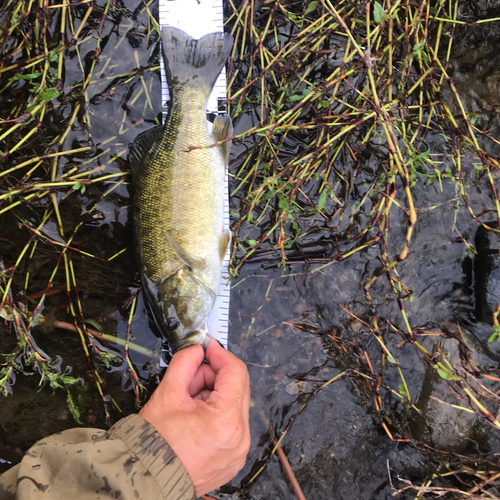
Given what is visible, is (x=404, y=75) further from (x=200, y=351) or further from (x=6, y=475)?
(x=6, y=475)

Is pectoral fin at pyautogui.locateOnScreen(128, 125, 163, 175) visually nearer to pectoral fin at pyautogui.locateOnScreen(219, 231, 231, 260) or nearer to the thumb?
pectoral fin at pyautogui.locateOnScreen(219, 231, 231, 260)

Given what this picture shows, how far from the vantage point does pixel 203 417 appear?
193 cm

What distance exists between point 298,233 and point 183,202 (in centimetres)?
93

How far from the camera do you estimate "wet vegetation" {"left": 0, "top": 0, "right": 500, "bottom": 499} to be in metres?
2.68

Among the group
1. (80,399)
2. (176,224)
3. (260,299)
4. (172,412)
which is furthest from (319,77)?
(80,399)

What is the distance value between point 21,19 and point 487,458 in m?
4.62

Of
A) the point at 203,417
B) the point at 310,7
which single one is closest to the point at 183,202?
the point at 203,417

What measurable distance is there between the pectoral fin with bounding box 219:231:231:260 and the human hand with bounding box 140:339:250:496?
0.68 meters

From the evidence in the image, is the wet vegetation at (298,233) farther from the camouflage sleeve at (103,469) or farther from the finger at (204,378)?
the camouflage sleeve at (103,469)

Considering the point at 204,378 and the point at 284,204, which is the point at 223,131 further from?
the point at 204,378

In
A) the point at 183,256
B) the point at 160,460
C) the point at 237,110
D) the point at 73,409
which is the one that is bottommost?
the point at 73,409

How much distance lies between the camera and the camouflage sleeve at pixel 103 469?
5.34 feet

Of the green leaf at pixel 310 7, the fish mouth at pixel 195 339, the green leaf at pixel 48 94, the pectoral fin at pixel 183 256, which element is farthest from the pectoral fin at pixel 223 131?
the fish mouth at pixel 195 339

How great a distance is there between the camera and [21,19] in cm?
251
